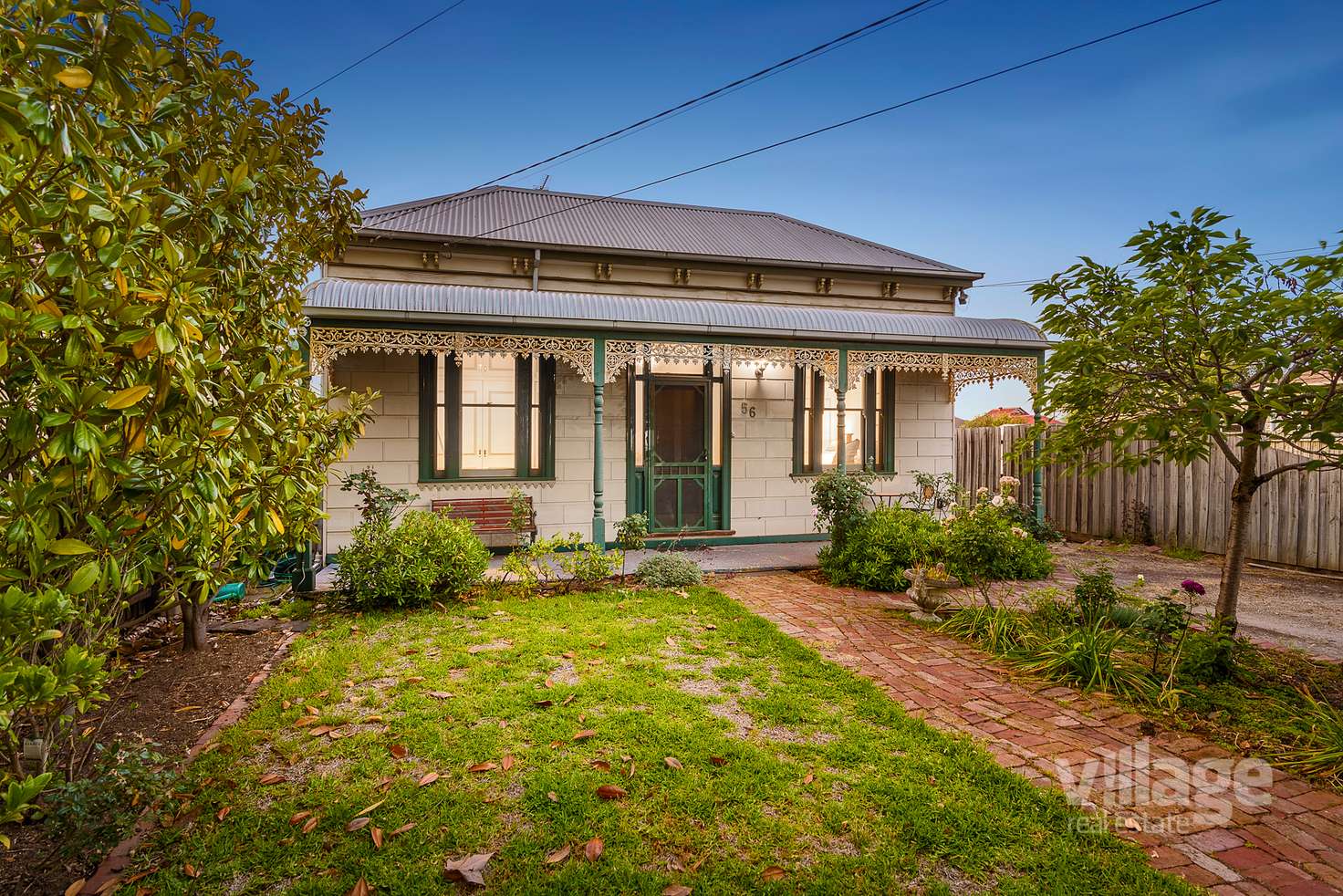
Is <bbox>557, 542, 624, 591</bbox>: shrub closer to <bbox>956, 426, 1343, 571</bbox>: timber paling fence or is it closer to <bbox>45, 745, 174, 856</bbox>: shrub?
<bbox>45, 745, 174, 856</bbox>: shrub

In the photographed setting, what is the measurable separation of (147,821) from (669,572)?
4818mm

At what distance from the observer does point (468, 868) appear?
2.28 metres

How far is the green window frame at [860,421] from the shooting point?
33.1 feet

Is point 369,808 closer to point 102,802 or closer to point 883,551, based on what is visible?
point 102,802

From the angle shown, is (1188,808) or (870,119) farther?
(870,119)

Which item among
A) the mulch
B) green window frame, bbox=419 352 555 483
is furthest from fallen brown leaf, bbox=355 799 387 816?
green window frame, bbox=419 352 555 483

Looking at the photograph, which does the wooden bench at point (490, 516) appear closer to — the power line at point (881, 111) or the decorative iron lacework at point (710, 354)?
the decorative iron lacework at point (710, 354)

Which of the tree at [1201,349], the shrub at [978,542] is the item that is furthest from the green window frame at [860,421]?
the tree at [1201,349]

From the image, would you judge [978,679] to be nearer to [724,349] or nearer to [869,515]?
[869,515]

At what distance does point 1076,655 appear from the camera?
4355 millimetres

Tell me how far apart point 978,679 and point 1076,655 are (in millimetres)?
721

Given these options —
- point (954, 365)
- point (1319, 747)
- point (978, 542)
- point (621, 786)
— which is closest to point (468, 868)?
point (621, 786)

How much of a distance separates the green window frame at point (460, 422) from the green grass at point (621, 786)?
13.6ft

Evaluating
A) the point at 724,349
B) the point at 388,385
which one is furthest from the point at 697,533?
the point at 388,385
